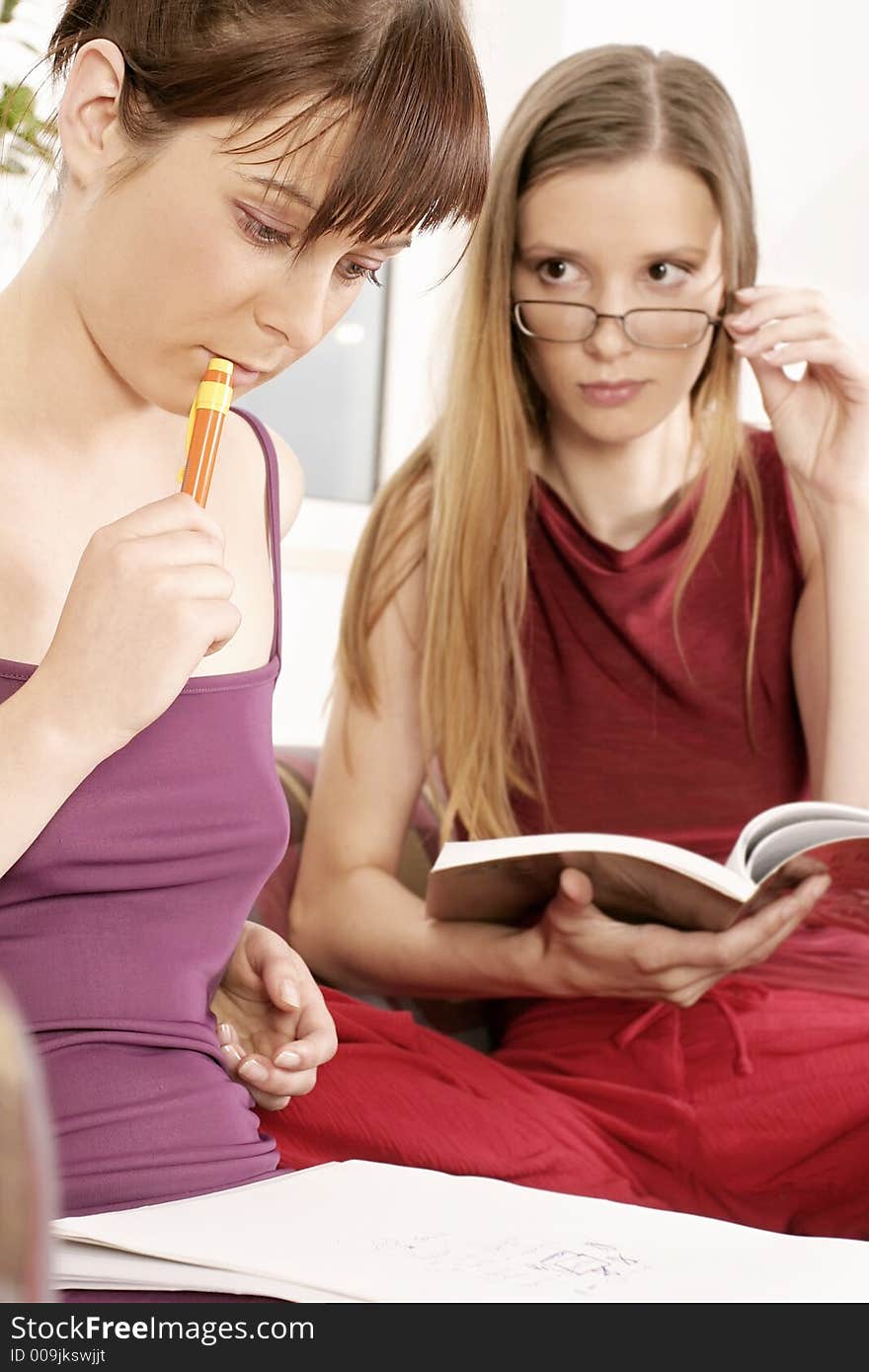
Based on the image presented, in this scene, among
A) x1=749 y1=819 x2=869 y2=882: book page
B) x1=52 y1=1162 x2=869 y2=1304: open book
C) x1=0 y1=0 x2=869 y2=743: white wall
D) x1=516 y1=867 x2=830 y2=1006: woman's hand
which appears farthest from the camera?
x1=0 y1=0 x2=869 y2=743: white wall

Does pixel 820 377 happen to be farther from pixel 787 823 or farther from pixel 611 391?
pixel 787 823

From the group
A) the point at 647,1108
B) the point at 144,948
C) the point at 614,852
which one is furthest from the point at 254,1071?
the point at 647,1108

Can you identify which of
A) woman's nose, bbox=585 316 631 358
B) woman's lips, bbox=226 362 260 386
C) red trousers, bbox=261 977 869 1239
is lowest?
red trousers, bbox=261 977 869 1239

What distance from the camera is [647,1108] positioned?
1.22 metres

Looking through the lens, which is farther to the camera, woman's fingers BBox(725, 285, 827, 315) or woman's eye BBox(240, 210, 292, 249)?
woman's fingers BBox(725, 285, 827, 315)

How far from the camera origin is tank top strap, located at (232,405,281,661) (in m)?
1.08

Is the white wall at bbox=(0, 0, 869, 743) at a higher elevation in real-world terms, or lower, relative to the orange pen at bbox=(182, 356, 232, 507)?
higher

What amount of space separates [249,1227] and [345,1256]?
0.24 feet

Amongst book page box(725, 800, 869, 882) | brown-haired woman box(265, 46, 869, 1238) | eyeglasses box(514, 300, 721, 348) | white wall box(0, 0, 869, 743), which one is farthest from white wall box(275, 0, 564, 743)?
book page box(725, 800, 869, 882)

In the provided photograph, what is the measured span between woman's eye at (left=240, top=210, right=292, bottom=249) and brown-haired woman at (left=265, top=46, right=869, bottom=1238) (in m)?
0.57

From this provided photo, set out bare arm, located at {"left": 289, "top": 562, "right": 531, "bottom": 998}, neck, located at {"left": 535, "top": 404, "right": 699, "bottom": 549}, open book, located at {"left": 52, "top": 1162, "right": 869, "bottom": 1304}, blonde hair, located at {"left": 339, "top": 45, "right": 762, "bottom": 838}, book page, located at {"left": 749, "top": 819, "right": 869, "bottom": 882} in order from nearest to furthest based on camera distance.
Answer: open book, located at {"left": 52, "top": 1162, "right": 869, "bottom": 1304}, book page, located at {"left": 749, "top": 819, "right": 869, "bottom": 882}, bare arm, located at {"left": 289, "top": 562, "right": 531, "bottom": 998}, blonde hair, located at {"left": 339, "top": 45, "right": 762, "bottom": 838}, neck, located at {"left": 535, "top": 404, "right": 699, "bottom": 549}

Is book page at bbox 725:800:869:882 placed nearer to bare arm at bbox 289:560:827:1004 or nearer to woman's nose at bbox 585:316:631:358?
bare arm at bbox 289:560:827:1004

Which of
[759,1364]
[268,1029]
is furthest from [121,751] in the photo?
[759,1364]

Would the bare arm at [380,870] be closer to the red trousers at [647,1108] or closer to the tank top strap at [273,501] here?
the red trousers at [647,1108]
